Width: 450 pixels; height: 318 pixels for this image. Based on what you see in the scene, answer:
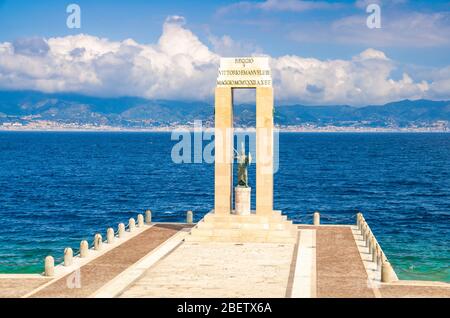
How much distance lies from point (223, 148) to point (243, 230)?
6289 millimetres

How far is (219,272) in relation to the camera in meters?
39.1

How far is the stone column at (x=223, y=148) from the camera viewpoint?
165 ft

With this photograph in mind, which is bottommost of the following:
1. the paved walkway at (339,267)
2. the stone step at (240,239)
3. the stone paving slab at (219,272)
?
the paved walkway at (339,267)

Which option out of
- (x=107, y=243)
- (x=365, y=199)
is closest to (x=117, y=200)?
→ (x=365, y=199)

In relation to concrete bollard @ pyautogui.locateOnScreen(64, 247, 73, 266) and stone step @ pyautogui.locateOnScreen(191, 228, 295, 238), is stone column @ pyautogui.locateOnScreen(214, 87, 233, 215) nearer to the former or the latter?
stone step @ pyautogui.locateOnScreen(191, 228, 295, 238)

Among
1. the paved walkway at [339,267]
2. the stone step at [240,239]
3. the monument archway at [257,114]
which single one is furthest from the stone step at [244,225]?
the paved walkway at [339,267]

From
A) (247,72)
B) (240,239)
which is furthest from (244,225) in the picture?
(247,72)

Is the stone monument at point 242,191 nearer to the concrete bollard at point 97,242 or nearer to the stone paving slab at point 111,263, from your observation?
the stone paving slab at point 111,263

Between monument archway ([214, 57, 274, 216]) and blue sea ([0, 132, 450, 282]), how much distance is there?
12299 mm

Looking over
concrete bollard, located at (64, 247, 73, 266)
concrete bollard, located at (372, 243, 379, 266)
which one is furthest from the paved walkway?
concrete bollard, located at (64, 247, 73, 266)

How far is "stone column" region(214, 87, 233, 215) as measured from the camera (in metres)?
50.3

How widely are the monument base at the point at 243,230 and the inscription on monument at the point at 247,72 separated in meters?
9.74
